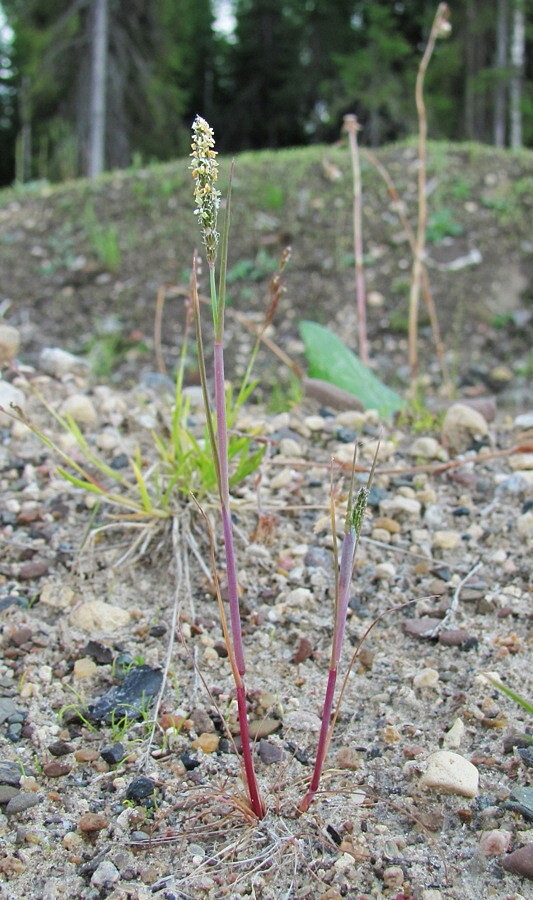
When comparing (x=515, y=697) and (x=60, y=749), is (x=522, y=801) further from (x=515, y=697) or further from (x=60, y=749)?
(x=60, y=749)

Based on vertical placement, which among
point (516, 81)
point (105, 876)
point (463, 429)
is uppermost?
point (516, 81)

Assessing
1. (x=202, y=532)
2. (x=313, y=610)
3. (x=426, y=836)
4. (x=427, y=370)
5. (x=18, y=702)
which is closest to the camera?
(x=426, y=836)

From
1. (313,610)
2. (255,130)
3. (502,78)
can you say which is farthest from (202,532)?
(255,130)

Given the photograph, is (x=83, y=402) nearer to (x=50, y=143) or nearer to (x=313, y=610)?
(x=313, y=610)

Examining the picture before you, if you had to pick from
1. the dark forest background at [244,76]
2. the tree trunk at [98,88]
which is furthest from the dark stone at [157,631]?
the tree trunk at [98,88]

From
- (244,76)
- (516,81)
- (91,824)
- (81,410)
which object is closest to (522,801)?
(91,824)

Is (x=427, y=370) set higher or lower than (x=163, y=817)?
higher
